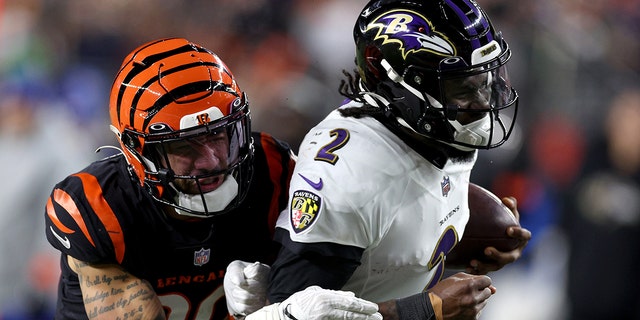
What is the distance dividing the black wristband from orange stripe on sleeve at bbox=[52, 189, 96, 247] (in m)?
0.77

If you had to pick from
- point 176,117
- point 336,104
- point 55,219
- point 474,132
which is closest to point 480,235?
point 474,132

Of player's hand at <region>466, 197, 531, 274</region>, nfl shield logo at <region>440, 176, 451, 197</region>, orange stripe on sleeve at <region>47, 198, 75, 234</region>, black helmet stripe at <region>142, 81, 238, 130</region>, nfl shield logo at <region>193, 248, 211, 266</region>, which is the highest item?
black helmet stripe at <region>142, 81, 238, 130</region>

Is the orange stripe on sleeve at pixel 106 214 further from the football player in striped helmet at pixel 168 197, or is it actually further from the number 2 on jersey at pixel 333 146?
the number 2 on jersey at pixel 333 146

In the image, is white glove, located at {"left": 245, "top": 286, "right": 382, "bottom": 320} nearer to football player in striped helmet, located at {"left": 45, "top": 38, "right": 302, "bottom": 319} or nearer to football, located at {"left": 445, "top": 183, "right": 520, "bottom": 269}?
football player in striped helmet, located at {"left": 45, "top": 38, "right": 302, "bottom": 319}

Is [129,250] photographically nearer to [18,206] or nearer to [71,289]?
[71,289]

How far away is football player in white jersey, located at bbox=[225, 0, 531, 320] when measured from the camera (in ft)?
7.11

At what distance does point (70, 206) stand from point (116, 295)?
25 cm

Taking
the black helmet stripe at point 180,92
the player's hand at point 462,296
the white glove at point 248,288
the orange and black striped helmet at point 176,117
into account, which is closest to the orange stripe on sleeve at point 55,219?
the orange and black striped helmet at point 176,117

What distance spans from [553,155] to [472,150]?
2.18m

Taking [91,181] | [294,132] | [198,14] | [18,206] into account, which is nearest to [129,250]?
[91,181]

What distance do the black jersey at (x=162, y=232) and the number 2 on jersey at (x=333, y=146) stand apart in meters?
0.29

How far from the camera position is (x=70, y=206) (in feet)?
7.89

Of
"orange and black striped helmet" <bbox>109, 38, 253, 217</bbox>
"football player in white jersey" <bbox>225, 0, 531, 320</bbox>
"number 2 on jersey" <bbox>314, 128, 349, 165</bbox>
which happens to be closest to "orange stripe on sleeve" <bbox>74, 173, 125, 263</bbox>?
"orange and black striped helmet" <bbox>109, 38, 253, 217</bbox>

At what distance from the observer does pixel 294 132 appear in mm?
4086
